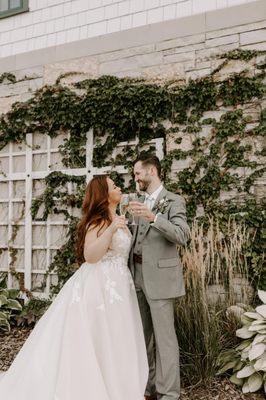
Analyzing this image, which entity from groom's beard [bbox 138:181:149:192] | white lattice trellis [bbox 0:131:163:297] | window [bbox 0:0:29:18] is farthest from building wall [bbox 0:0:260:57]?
groom's beard [bbox 138:181:149:192]

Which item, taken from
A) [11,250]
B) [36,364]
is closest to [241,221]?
[36,364]

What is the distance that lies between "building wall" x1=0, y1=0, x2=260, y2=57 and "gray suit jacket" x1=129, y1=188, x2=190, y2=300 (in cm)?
282

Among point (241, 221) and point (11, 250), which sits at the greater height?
point (241, 221)

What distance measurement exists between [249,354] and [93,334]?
1280 millimetres

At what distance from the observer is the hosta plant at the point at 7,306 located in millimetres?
5625

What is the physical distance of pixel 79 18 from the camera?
5.94 m

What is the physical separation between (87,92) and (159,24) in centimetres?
119

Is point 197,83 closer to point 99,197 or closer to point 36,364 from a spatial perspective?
point 99,197

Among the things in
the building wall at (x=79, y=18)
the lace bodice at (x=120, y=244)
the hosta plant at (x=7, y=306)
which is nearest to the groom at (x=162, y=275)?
the lace bodice at (x=120, y=244)

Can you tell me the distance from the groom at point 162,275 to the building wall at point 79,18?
9.03 feet

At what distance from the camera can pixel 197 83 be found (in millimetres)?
5027

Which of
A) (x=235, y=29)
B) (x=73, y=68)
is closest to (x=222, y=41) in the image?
(x=235, y=29)

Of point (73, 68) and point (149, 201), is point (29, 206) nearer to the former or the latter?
point (73, 68)

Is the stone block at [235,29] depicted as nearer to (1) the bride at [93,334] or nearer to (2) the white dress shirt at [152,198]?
(2) the white dress shirt at [152,198]
